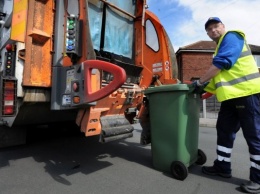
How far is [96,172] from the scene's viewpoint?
320cm

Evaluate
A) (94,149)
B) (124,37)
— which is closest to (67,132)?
(94,149)

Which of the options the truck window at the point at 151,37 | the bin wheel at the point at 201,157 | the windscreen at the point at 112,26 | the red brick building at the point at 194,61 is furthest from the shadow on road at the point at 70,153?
the red brick building at the point at 194,61

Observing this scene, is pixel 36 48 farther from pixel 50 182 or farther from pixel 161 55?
pixel 161 55

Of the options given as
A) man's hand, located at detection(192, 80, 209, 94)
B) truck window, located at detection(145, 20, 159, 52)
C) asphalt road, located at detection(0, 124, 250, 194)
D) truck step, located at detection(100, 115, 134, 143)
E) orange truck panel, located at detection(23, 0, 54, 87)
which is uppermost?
truck window, located at detection(145, 20, 159, 52)

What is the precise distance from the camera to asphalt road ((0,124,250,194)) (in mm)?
2699

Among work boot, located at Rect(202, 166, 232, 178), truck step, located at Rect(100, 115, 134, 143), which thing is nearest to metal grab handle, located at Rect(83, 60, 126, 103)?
truck step, located at Rect(100, 115, 134, 143)

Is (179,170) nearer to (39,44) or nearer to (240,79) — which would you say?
(240,79)

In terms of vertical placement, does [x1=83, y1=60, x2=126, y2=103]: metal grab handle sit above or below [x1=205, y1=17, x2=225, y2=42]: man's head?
below

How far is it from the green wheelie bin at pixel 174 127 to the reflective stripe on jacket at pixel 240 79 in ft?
1.24

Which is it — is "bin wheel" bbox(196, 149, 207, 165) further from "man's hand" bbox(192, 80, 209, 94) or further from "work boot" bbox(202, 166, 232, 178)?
"man's hand" bbox(192, 80, 209, 94)

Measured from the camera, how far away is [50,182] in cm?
286

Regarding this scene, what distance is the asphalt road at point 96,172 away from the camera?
2.70m

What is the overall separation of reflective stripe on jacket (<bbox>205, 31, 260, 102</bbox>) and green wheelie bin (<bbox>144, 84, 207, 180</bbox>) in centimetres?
38

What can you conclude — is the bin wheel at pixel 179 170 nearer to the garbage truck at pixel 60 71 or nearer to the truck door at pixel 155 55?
the garbage truck at pixel 60 71
